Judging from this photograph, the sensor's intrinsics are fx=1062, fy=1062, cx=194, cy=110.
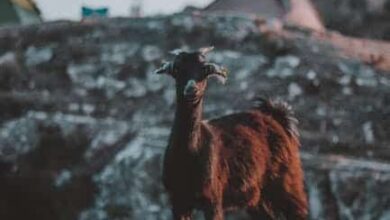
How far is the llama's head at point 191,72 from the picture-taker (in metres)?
9.86

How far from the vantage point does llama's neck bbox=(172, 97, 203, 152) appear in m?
10.1

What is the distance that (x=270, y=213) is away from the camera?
11977 mm

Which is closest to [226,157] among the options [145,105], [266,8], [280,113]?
[280,113]

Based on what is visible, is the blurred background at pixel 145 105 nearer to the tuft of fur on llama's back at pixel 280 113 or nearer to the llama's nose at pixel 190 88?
the tuft of fur on llama's back at pixel 280 113

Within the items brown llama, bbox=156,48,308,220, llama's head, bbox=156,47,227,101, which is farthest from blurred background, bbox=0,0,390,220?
llama's head, bbox=156,47,227,101

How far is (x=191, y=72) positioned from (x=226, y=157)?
1.47 m

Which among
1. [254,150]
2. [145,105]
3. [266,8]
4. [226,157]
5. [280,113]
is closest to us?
[226,157]

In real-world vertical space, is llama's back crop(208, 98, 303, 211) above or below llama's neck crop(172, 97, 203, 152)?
below

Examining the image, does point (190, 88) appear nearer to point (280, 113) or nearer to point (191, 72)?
point (191, 72)

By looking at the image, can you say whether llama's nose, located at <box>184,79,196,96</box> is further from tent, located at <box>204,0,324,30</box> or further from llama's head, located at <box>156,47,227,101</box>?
tent, located at <box>204,0,324,30</box>

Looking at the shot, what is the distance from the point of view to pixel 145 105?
15.8 metres

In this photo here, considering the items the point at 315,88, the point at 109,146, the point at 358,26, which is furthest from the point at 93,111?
the point at 358,26

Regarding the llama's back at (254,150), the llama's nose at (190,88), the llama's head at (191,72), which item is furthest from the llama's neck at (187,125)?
the llama's back at (254,150)

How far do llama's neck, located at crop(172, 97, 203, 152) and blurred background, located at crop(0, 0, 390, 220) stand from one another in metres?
3.25
